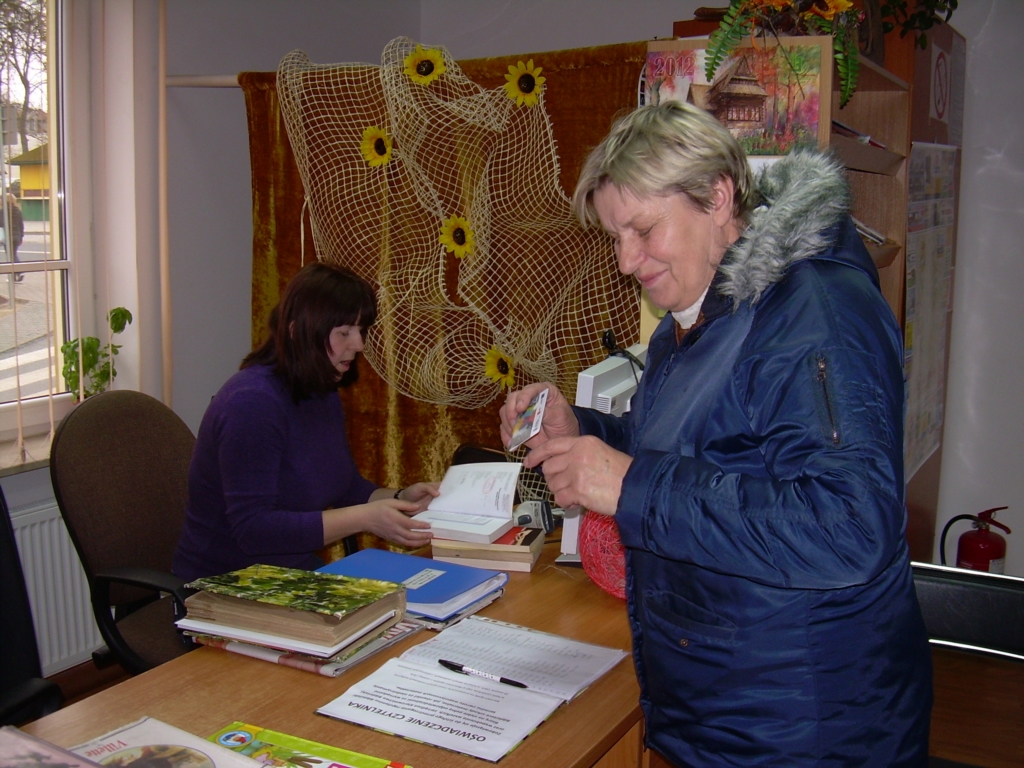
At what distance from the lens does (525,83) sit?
2.33 m

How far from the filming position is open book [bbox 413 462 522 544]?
1794mm

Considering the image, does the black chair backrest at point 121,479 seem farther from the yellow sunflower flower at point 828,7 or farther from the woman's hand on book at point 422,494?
the yellow sunflower flower at point 828,7

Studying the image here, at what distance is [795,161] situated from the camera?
1129 millimetres

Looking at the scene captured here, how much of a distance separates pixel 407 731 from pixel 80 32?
2365 millimetres

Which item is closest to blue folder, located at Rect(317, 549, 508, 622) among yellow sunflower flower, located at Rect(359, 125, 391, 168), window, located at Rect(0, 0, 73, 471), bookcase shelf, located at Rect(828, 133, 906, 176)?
bookcase shelf, located at Rect(828, 133, 906, 176)

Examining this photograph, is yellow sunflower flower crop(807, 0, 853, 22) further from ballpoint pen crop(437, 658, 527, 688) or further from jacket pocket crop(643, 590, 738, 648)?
ballpoint pen crop(437, 658, 527, 688)

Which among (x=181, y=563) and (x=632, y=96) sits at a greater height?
(x=632, y=96)

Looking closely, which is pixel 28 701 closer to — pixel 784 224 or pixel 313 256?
pixel 784 224

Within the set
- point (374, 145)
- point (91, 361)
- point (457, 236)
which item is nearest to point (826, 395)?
point (457, 236)

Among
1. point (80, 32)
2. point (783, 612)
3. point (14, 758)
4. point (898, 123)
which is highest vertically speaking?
point (80, 32)

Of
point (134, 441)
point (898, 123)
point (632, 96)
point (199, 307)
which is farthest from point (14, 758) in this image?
point (898, 123)

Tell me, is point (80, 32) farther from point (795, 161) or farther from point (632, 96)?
point (795, 161)

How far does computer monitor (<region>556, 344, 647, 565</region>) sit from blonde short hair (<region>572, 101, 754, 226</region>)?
0.62 m

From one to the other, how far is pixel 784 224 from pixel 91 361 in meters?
2.20
